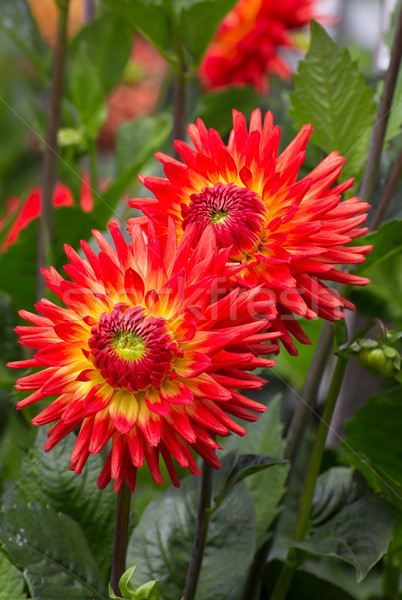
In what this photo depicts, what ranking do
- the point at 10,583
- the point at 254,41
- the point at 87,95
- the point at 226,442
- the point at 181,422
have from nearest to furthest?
the point at 181,422 < the point at 10,583 < the point at 226,442 < the point at 87,95 < the point at 254,41

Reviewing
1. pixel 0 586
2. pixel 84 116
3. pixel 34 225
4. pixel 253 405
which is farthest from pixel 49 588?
pixel 84 116

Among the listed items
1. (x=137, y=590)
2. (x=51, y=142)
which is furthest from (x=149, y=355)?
(x=51, y=142)

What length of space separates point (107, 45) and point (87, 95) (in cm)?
8

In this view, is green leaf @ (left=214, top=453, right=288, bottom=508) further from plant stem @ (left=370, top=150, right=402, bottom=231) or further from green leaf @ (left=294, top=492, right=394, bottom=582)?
plant stem @ (left=370, top=150, right=402, bottom=231)

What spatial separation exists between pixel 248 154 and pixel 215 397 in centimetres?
13

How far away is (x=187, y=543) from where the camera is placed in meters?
0.44

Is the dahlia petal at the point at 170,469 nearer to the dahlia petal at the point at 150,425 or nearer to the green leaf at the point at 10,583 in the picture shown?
the dahlia petal at the point at 150,425

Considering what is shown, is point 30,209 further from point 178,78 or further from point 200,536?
point 200,536

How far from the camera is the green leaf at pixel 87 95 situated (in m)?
0.64

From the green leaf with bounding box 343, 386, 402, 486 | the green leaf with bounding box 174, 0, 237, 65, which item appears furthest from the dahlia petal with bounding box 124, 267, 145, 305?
the green leaf with bounding box 174, 0, 237, 65

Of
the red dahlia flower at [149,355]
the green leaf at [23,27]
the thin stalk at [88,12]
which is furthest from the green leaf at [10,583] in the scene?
the thin stalk at [88,12]

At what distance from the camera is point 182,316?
0.31 meters

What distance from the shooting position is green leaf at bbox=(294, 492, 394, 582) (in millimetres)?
401

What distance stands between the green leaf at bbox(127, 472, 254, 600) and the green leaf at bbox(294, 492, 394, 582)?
39 mm
